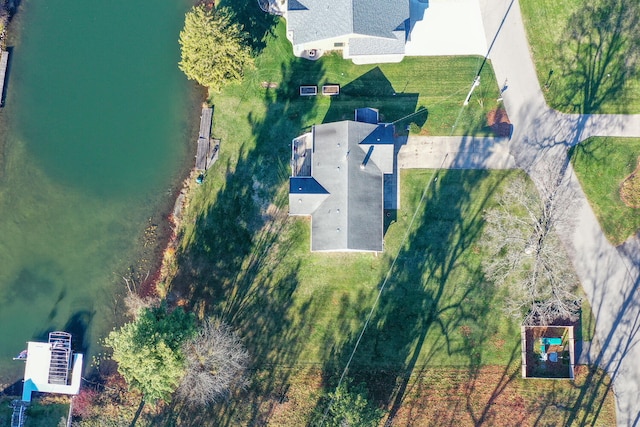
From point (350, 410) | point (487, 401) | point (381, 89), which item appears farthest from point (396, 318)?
point (381, 89)

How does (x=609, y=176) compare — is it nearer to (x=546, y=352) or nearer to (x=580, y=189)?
(x=580, y=189)

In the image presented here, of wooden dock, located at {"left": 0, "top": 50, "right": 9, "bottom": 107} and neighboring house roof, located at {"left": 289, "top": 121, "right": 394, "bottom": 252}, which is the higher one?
wooden dock, located at {"left": 0, "top": 50, "right": 9, "bottom": 107}

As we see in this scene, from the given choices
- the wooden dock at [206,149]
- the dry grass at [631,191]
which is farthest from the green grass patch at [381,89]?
the dry grass at [631,191]

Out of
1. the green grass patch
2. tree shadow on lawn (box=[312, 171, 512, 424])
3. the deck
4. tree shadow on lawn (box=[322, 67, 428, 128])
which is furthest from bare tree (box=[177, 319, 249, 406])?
tree shadow on lawn (box=[322, 67, 428, 128])

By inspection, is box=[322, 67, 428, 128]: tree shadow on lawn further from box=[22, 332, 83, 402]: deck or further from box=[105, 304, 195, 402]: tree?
box=[22, 332, 83, 402]: deck

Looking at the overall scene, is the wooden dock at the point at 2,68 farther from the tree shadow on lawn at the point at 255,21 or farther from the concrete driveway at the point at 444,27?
the concrete driveway at the point at 444,27

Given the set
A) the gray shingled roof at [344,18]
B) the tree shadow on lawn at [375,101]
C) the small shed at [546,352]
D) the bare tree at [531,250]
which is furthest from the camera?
the tree shadow on lawn at [375,101]

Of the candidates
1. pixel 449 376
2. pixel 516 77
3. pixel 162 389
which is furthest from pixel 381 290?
pixel 516 77
